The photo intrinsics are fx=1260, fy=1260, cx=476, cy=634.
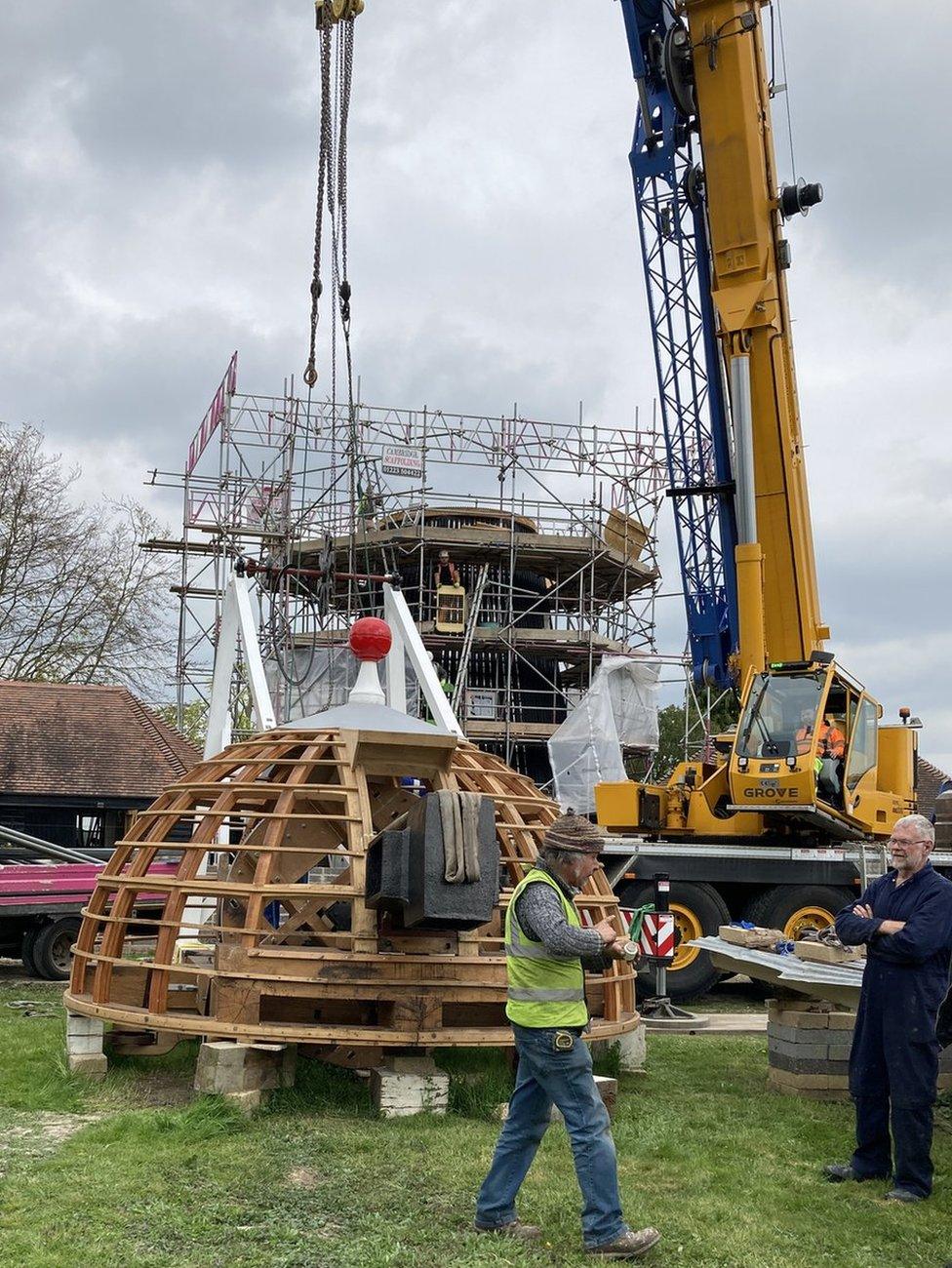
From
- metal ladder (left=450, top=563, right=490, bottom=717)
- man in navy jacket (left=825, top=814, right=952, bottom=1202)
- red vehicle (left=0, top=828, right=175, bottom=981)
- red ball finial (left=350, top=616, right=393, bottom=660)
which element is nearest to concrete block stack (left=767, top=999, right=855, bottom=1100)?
man in navy jacket (left=825, top=814, right=952, bottom=1202)

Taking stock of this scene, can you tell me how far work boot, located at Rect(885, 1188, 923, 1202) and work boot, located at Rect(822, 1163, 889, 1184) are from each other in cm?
32

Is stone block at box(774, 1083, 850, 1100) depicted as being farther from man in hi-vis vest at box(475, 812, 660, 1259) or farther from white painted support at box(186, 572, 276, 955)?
white painted support at box(186, 572, 276, 955)

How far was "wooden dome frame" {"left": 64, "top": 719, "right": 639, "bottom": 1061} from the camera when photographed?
7.65 meters

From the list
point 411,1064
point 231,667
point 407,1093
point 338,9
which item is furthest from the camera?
point 231,667

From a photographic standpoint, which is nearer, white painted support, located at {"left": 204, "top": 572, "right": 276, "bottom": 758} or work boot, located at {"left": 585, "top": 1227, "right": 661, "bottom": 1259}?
work boot, located at {"left": 585, "top": 1227, "right": 661, "bottom": 1259}

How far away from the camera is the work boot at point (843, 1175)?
263 inches

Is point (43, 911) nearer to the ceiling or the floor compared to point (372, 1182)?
nearer to the ceiling

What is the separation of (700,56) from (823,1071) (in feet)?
43.2

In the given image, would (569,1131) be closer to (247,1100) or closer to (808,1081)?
(247,1100)

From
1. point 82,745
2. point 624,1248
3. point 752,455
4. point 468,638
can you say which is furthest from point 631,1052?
point 468,638

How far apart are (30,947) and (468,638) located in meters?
16.2

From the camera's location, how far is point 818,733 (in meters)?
14.8

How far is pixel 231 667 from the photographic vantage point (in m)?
14.7

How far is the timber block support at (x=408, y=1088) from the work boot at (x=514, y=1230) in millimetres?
Result: 2082
